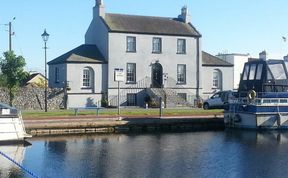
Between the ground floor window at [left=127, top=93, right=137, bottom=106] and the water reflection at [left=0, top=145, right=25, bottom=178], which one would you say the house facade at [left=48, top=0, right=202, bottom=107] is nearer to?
the ground floor window at [left=127, top=93, right=137, bottom=106]

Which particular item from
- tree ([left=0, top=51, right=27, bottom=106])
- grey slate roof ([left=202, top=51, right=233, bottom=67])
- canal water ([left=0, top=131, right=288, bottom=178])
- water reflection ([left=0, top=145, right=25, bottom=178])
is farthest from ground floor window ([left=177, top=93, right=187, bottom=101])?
water reflection ([left=0, top=145, right=25, bottom=178])

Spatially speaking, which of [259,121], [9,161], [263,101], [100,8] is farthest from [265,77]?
[9,161]

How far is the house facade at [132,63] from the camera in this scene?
5341cm

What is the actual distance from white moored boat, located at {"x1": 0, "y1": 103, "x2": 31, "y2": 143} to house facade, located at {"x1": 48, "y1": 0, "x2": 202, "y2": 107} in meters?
22.6

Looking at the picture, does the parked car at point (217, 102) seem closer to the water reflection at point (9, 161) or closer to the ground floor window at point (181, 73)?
the ground floor window at point (181, 73)

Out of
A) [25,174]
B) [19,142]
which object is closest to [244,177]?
[25,174]

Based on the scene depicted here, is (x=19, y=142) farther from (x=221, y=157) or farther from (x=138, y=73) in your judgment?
(x=138, y=73)

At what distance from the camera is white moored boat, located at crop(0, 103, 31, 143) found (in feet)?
95.1

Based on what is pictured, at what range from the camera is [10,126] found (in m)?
29.2

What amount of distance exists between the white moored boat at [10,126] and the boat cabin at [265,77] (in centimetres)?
2100

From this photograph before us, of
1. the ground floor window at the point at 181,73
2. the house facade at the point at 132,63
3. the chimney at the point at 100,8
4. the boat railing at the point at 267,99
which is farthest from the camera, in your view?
the ground floor window at the point at 181,73

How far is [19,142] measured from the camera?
96.4ft

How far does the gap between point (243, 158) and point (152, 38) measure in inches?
1228

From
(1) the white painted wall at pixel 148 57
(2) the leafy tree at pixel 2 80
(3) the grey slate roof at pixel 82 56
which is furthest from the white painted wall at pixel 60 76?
(2) the leafy tree at pixel 2 80
